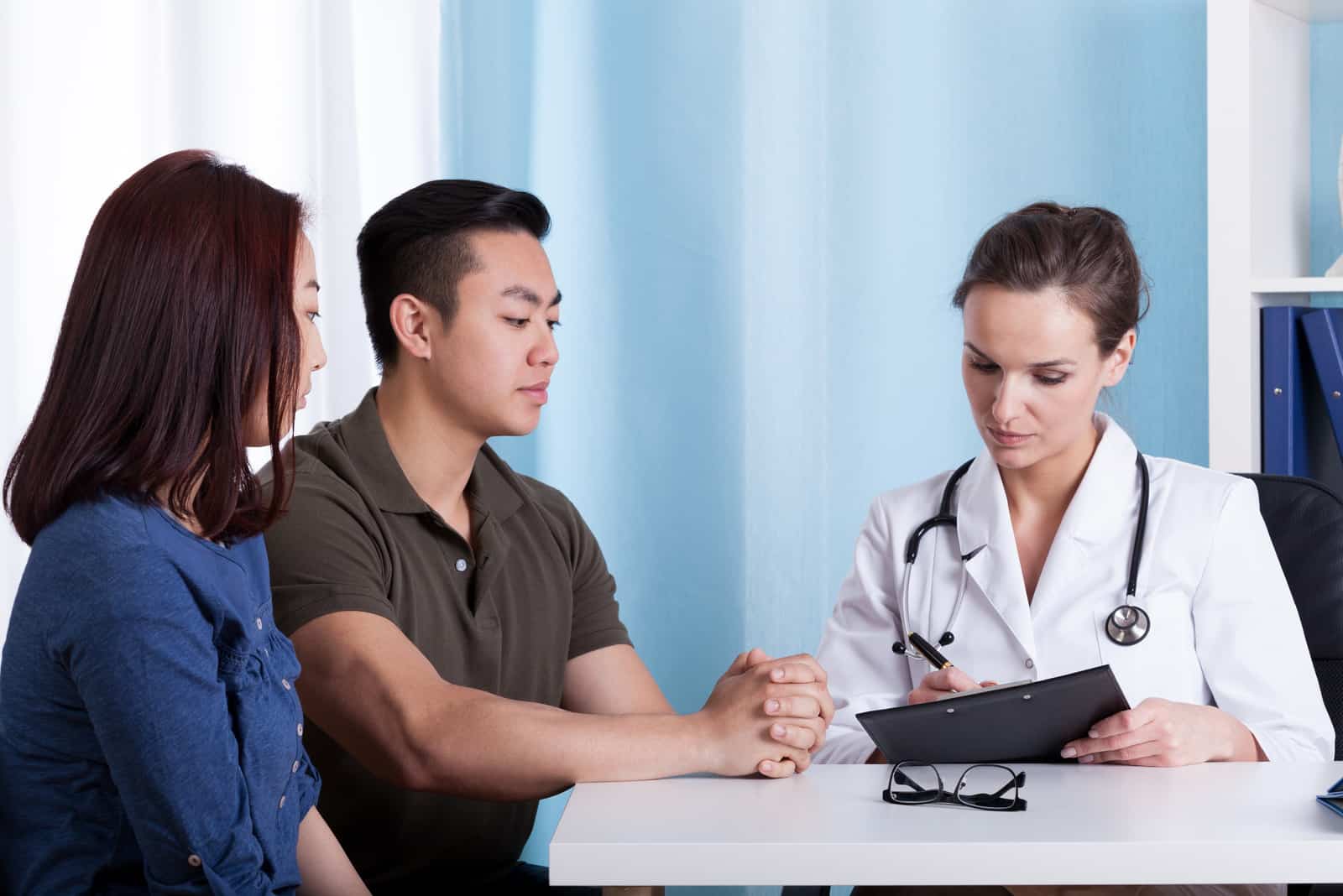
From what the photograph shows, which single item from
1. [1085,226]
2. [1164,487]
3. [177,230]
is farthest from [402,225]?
[1164,487]

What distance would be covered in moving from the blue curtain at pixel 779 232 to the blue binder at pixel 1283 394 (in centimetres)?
25

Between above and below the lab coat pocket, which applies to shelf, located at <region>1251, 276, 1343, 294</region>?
above

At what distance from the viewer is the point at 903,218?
237 cm

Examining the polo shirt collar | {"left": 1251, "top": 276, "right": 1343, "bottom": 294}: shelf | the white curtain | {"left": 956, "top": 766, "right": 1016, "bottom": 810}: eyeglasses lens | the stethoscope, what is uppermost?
the white curtain

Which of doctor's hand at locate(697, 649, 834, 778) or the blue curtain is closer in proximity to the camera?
doctor's hand at locate(697, 649, 834, 778)

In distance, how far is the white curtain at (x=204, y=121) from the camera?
217 centimetres

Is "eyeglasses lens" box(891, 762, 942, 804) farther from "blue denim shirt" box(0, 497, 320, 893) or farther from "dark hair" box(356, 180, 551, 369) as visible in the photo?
"dark hair" box(356, 180, 551, 369)

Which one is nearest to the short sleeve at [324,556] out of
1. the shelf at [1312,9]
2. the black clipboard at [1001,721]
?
the black clipboard at [1001,721]

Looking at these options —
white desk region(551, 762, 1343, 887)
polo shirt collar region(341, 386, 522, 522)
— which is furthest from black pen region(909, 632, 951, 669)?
polo shirt collar region(341, 386, 522, 522)

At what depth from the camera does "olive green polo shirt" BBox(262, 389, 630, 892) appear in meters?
1.47

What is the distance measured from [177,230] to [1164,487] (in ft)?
3.99

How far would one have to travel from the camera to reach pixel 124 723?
1.03m

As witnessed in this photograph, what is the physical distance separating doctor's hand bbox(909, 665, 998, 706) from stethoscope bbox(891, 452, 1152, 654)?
0.53ft

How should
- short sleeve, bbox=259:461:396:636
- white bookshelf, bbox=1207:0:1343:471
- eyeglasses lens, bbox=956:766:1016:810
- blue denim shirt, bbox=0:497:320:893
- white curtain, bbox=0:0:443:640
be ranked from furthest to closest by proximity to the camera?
white curtain, bbox=0:0:443:640, white bookshelf, bbox=1207:0:1343:471, short sleeve, bbox=259:461:396:636, eyeglasses lens, bbox=956:766:1016:810, blue denim shirt, bbox=0:497:320:893
